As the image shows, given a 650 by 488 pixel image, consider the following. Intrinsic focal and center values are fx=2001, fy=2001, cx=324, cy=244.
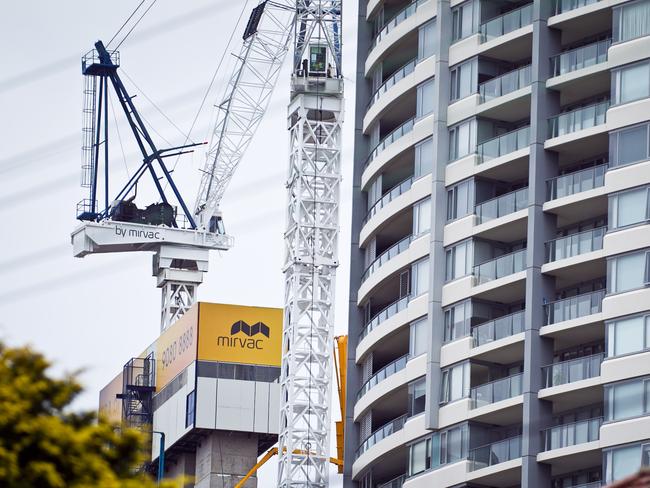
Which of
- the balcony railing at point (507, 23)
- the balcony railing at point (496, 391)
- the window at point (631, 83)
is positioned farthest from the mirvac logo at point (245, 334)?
the window at point (631, 83)

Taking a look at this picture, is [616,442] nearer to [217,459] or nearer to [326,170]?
[326,170]

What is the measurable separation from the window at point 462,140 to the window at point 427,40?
15.4ft

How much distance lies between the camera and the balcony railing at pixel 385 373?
95625 mm

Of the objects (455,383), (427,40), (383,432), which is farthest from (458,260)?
(427,40)

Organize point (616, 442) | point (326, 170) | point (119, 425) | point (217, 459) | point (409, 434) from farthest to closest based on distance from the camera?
point (217, 459) → point (326, 170) → point (409, 434) → point (616, 442) → point (119, 425)

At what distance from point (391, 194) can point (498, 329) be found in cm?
1374

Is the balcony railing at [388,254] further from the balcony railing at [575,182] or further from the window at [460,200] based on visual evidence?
the balcony railing at [575,182]

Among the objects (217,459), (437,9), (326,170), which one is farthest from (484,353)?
(217,459)

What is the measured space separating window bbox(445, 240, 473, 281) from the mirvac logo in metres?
76.5

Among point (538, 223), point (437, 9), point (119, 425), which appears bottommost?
point (119, 425)

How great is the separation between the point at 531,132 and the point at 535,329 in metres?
9.44

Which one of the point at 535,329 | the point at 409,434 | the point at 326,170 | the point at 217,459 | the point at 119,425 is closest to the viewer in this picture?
the point at 119,425

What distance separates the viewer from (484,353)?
88.4 meters

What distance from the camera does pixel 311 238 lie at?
5300 inches
